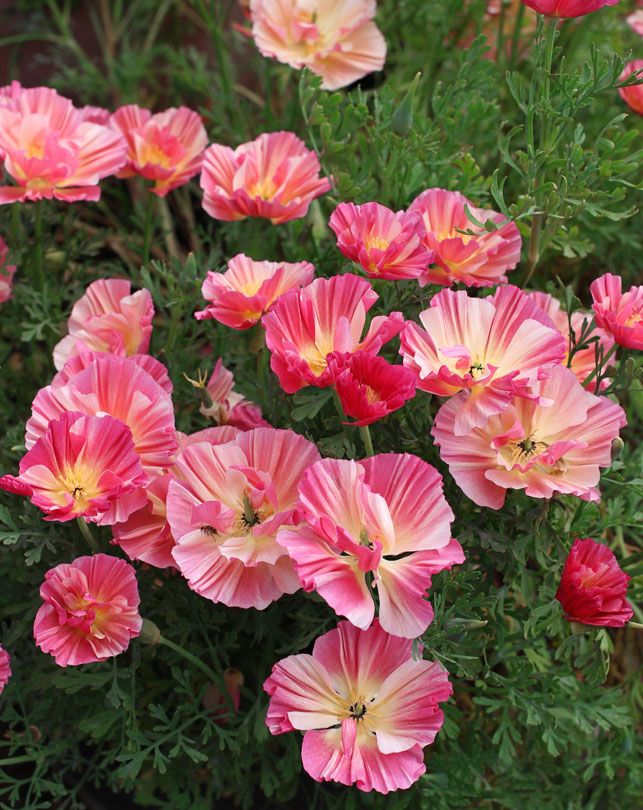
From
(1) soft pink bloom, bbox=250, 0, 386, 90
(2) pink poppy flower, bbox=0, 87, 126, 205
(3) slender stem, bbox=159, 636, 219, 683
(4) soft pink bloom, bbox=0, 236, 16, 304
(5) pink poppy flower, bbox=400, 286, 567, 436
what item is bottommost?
(3) slender stem, bbox=159, 636, 219, 683

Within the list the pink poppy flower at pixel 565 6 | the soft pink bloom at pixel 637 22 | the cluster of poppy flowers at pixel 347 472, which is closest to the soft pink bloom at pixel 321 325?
the cluster of poppy flowers at pixel 347 472

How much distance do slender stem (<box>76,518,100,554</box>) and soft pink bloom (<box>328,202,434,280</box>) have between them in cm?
25

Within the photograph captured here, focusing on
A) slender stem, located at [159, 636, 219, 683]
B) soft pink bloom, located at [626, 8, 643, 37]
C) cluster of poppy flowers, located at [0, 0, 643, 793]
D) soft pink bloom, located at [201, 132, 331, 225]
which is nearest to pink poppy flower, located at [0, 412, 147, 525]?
cluster of poppy flowers, located at [0, 0, 643, 793]

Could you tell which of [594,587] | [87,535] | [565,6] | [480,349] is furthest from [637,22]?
[87,535]

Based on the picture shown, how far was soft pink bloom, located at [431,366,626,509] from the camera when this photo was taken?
610mm

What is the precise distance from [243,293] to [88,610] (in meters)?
0.24

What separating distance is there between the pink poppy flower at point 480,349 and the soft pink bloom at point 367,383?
0.08 feet

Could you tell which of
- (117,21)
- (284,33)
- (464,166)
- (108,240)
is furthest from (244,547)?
A: (117,21)

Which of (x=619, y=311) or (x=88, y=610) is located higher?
(x=619, y=311)

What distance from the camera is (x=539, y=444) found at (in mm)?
634

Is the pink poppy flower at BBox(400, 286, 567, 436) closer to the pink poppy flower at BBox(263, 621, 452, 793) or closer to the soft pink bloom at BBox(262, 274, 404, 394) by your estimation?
the soft pink bloom at BBox(262, 274, 404, 394)

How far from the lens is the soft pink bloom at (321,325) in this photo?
0.60 meters

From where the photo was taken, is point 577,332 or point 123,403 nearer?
point 123,403

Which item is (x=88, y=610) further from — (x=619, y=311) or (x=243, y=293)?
(x=619, y=311)
